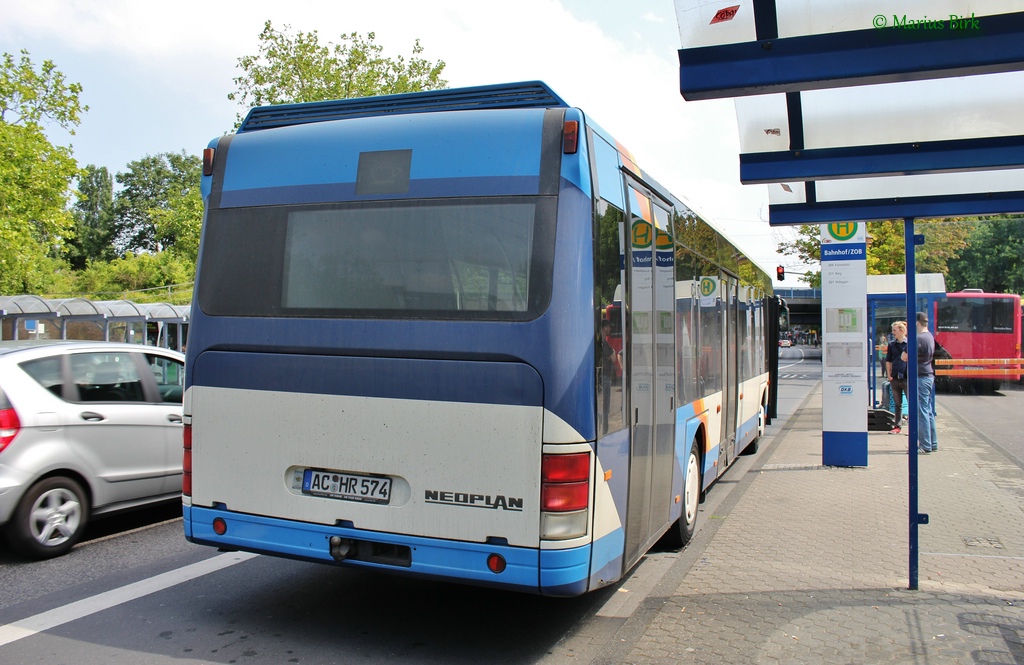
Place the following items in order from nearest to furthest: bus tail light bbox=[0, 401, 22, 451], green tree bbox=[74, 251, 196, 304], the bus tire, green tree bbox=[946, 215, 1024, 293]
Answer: bus tail light bbox=[0, 401, 22, 451], the bus tire, green tree bbox=[946, 215, 1024, 293], green tree bbox=[74, 251, 196, 304]

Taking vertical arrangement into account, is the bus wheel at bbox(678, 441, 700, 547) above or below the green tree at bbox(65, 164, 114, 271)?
below

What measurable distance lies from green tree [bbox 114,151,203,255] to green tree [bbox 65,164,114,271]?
43.0 inches

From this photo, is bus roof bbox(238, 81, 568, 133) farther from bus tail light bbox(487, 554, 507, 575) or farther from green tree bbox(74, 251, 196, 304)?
green tree bbox(74, 251, 196, 304)

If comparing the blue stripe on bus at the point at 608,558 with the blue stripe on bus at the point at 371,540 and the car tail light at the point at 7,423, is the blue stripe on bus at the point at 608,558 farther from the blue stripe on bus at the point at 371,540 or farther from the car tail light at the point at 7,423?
the car tail light at the point at 7,423

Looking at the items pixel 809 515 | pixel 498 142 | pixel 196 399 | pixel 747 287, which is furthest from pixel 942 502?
pixel 196 399

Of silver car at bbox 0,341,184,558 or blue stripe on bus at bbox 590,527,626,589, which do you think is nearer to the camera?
blue stripe on bus at bbox 590,527,626,589

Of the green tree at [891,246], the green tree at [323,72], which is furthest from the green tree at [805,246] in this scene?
the green tree at [323,72]

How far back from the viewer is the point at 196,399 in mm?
5031

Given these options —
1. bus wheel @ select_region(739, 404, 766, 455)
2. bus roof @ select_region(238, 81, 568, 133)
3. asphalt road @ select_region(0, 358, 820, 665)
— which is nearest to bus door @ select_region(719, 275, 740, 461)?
asphalt road @ select_region(0, 358, 820, 665)

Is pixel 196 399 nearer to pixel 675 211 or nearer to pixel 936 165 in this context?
pixel 675 211

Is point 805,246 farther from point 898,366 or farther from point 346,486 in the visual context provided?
point 346,486

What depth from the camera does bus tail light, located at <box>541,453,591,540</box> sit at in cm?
421

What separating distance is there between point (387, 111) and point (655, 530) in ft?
10.9

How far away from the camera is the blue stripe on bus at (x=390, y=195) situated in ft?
14.6
